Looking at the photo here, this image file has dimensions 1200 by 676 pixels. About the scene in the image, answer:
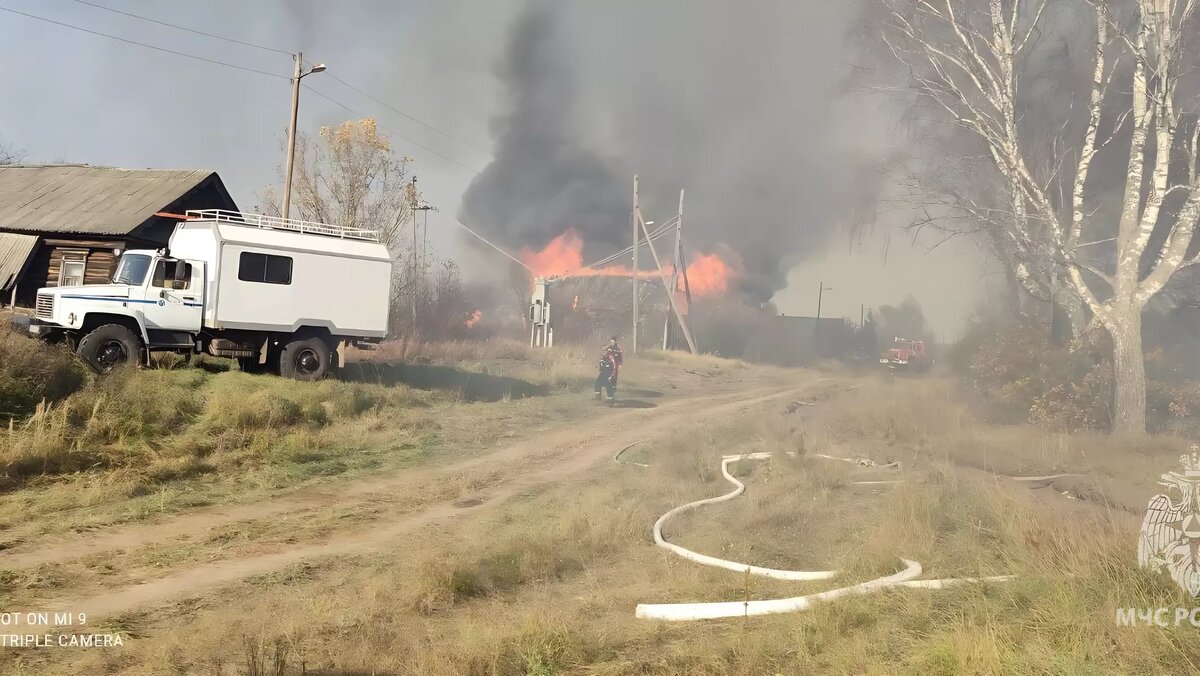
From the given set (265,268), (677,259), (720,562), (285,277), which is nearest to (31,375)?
(265,268)

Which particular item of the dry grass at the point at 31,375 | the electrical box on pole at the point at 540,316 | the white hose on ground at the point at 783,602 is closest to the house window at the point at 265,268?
the dry grass at the point at 31,375

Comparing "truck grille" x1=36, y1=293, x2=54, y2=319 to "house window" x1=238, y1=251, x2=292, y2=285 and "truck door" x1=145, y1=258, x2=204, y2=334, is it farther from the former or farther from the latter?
"house window" x1=238, y1=251, x2=292, y2=285

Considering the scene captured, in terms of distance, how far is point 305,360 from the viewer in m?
17.1

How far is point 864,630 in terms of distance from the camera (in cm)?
524

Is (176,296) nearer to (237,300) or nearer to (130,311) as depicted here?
(130,311)

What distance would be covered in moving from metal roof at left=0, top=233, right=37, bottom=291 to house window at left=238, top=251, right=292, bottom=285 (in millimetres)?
10926

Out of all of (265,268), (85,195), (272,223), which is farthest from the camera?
(85,195)

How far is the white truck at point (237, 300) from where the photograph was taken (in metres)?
14.4

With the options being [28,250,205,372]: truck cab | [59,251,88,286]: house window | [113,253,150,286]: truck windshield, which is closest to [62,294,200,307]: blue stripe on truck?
[28,250,205,372]: truck cab

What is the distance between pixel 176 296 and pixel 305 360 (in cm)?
297

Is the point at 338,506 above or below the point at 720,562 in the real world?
below

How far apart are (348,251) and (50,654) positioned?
1374cm

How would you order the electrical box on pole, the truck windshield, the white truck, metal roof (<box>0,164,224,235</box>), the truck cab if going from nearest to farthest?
the truck cab < the white truck < the truck windshield < metal roof (<box>0,164,224,235</box>) < the electrical box on pole

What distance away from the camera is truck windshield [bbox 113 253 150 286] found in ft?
49.3
